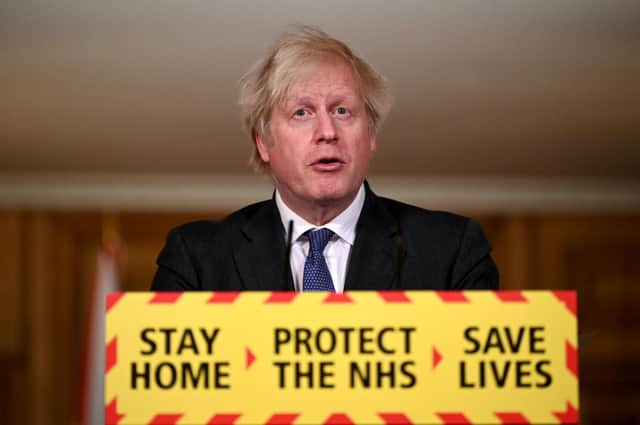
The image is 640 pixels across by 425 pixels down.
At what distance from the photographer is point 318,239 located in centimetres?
123

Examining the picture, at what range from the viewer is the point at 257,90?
1310 millimetres

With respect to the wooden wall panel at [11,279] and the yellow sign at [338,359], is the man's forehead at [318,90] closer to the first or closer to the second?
the yellow sign at [338,359]

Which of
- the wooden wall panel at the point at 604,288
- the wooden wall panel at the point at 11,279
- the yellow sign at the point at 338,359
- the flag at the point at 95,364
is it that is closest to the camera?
the yellow sign at the point at 338,359

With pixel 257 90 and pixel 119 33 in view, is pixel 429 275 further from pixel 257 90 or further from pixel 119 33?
pixel 119 33

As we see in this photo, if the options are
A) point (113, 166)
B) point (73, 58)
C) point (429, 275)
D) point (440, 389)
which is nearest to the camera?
point (440, 389)

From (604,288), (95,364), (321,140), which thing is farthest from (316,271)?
(604,288)

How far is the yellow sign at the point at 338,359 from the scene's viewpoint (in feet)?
2.91

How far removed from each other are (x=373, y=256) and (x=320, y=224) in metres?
0.10

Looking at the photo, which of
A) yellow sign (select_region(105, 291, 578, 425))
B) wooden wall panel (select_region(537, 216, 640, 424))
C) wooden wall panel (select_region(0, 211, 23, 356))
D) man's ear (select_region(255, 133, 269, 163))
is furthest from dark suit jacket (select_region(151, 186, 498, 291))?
wooden wall panel (select_region(537, 216, 640, 424))

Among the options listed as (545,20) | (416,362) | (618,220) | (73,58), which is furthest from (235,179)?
(416,362)

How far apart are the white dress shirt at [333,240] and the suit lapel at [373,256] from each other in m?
0.02

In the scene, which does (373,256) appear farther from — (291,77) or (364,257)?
(291,77)

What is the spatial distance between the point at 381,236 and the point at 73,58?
251cm

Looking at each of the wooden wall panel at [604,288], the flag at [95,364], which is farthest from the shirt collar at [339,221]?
the wooden wall panel at [604,288]
